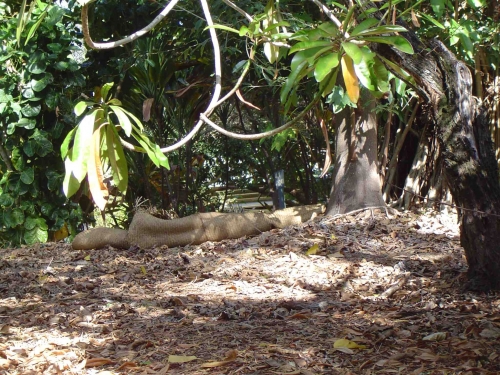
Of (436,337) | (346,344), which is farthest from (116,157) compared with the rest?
(436,337)

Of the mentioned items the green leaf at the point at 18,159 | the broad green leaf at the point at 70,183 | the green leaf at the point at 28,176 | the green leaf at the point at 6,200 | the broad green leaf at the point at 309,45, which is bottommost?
the green leaf at the point at 6,200

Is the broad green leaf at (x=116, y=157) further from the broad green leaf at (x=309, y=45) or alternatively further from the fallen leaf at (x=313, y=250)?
the fallen leaf at (x=313, y=250)

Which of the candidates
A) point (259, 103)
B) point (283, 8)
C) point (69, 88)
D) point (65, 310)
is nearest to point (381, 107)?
point (283, 8)

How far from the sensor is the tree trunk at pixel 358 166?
16.2ft

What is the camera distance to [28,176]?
5785 mm

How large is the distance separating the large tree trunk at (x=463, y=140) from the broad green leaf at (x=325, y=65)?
113 cm

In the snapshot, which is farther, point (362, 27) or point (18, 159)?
point (18, 159)

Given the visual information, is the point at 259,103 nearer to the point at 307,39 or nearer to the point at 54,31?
the point at 54,31

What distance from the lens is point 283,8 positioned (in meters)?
4.85

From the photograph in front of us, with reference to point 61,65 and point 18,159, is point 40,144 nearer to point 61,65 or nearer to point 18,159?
point 18,159

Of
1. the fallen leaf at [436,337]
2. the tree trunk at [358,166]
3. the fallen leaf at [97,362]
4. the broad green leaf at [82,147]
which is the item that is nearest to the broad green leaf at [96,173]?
the broad green leaf at [82,147]

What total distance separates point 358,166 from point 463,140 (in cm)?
208

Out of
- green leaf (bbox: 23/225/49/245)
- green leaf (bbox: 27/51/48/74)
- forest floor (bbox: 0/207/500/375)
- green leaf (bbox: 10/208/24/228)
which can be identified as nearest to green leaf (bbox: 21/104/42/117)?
green leaf (bbox: 27/51/48/74)

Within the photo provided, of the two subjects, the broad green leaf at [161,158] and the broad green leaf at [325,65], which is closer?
the broad green leaf at [325,65]
